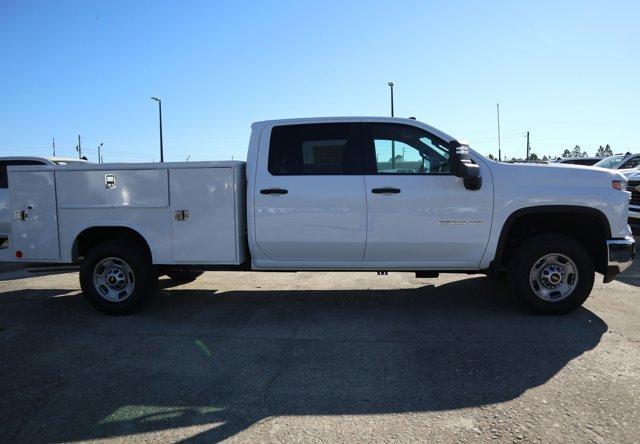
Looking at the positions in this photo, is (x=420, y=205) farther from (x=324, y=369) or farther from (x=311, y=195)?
(x=324, y=369)

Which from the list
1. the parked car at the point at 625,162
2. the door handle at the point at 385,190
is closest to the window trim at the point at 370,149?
the door handle at the point at 385,190

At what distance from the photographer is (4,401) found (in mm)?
3615

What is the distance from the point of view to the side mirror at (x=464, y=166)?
501 cm

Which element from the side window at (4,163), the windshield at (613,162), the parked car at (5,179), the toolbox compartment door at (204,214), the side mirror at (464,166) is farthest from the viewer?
the windshield at (613,162)

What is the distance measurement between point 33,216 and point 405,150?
4.25 metres

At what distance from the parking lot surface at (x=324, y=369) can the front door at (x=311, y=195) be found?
0.80m

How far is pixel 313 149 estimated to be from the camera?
5.53 metres

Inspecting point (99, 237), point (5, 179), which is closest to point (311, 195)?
point (99, 237)

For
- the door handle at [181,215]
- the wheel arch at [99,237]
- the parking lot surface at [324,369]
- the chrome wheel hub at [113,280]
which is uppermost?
the door handle at [181,215]

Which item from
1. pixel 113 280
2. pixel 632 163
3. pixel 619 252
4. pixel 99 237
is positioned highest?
pixel 632 163

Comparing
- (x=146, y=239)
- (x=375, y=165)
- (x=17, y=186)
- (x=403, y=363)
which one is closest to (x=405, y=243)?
(x=375, y=165)

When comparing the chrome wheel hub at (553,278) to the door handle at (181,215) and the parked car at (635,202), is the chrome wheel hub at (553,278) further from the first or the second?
the parked car at (635,202)

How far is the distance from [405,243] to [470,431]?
2.50 m

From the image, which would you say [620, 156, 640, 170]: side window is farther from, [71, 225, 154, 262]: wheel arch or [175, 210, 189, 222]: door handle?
[71, 225, 154, 262]: wheel arch
